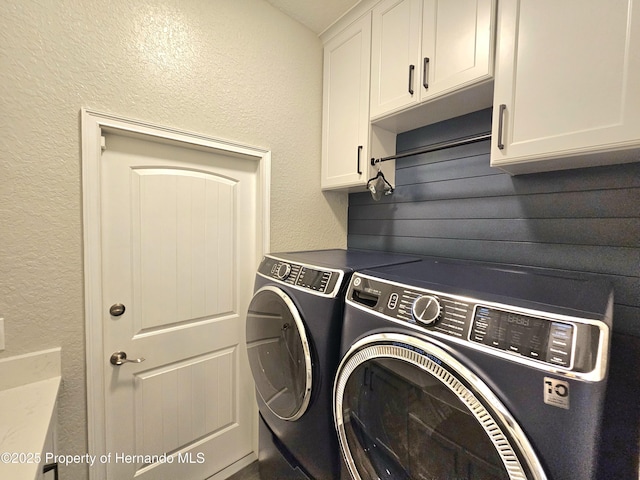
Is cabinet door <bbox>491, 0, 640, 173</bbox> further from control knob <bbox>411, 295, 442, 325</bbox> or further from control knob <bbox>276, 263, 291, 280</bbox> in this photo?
control knob <bbox>276, 263, 291, 280</bbox>

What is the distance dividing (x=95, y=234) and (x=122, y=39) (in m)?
0.91

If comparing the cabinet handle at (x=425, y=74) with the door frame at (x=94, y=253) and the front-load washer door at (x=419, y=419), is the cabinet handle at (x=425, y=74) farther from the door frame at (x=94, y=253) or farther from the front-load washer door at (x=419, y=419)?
the door frame at (x=94, y=253)

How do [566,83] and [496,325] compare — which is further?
[566,83]

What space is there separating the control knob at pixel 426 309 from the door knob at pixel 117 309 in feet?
4.57

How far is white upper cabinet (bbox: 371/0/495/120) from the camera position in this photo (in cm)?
117

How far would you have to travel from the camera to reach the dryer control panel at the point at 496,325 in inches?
21.6

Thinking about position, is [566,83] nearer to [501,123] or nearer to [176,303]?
[501,123]

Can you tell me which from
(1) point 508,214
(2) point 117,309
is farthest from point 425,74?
(2) point 117,309

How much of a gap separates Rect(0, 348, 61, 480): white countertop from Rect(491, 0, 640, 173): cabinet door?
1861 mm

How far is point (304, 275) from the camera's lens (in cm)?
122

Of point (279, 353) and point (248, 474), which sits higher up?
point (279, 353)

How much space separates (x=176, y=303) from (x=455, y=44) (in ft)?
6.25

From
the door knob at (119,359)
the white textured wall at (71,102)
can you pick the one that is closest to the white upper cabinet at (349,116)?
the white textured wall at (71,102)

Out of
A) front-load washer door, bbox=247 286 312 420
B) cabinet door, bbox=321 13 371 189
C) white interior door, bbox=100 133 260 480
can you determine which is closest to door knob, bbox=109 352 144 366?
white interior door, bbox=100 133 260 480
